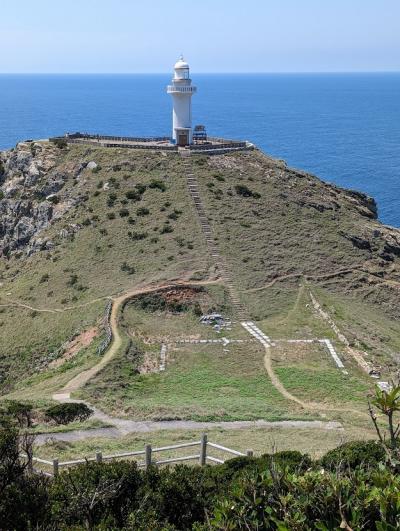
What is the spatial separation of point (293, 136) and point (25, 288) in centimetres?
15014

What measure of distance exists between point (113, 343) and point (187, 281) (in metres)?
11.2

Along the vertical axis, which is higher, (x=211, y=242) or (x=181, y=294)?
(x=211, y=242)

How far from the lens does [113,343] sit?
128 feet

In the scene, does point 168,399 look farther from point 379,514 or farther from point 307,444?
point 379,514

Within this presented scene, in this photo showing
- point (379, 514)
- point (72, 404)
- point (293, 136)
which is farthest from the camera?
point (293, 136)

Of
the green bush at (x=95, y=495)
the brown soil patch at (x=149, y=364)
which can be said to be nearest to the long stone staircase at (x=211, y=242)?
the brown soil patch at (x=149, y=364)

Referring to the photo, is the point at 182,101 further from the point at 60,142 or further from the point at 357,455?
the point at 357,455

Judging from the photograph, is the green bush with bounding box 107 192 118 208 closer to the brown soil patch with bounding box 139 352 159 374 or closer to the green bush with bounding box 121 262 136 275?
the green bush with bounding box 121 262 136 275

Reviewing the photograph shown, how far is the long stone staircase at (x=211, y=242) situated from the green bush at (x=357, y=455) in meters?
25.2

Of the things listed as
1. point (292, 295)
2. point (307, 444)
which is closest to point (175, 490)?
point (307, 444)

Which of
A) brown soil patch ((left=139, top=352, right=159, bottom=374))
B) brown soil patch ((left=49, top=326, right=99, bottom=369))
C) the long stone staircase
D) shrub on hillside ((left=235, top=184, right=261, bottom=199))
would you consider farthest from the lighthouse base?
brown soil patch ((left=139, top=352, right=159, bottom=374))

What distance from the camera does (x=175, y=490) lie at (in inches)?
665

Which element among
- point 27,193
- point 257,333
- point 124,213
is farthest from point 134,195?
point 257,333

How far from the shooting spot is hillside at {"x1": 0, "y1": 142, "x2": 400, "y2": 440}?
34.3 meters
